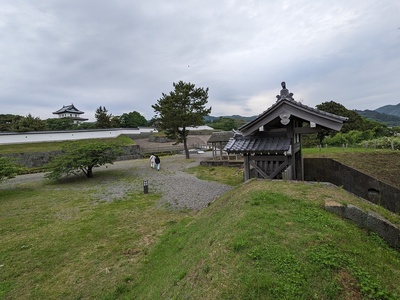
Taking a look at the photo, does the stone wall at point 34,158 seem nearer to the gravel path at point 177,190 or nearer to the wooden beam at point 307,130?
the gravel path at point 177,190

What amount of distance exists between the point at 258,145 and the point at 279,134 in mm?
660

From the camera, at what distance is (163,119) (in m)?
19.6

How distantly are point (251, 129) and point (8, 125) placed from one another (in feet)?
139

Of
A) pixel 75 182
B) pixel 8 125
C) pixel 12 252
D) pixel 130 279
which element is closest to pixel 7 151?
pixel 75 182

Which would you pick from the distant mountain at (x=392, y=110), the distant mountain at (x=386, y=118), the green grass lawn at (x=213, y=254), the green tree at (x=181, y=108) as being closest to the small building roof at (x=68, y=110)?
the green tree at (x=181, y=108)

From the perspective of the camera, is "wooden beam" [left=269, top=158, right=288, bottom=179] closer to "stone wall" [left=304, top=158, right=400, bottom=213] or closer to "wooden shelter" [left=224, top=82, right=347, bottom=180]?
"wooden shelter" [left=224, top=82, right=347, bottom=180]

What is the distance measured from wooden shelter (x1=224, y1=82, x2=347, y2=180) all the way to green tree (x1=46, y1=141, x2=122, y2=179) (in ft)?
35.4

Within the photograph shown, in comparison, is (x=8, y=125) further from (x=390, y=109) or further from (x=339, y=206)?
(x=390, y=109)

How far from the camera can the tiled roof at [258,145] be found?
5154mm

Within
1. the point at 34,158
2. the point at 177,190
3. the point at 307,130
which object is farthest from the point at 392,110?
the point at 34,158

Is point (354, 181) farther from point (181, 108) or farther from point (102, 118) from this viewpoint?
point (102, 118)

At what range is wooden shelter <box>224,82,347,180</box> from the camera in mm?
4730

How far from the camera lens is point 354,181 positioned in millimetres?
6836

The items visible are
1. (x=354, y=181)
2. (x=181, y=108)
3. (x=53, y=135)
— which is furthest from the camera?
(x=53, y=135)
